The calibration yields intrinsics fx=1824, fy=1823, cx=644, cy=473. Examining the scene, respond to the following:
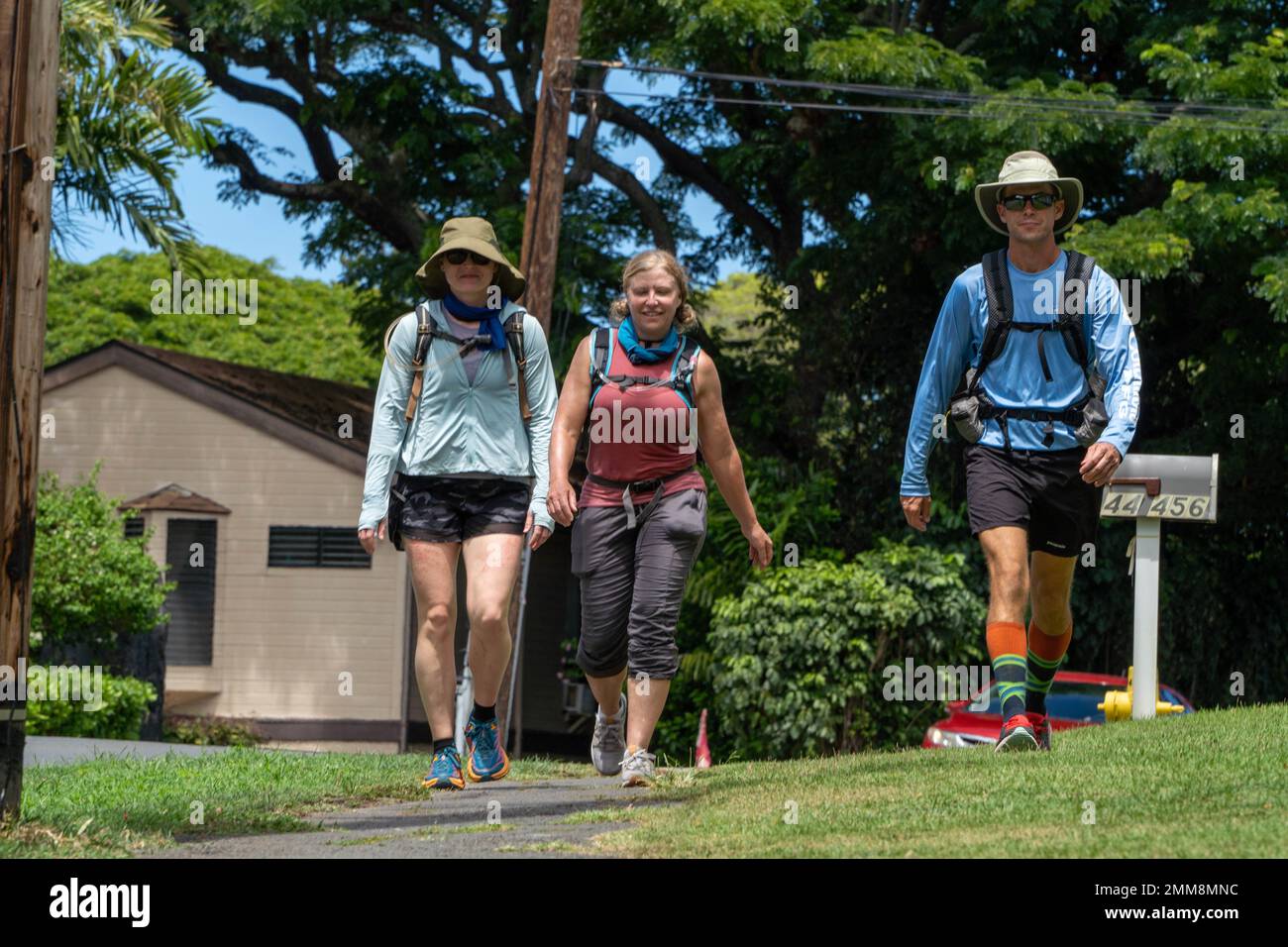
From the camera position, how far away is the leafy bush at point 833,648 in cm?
1923

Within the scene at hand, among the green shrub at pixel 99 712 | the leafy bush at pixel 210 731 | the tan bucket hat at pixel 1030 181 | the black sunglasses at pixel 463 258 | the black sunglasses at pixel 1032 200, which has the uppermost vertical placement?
the tan bucket hat at pixel 1030 181

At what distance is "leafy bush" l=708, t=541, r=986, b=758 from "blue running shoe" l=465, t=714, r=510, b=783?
1138 cm

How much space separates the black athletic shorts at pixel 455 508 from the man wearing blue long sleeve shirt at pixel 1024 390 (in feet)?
5.63

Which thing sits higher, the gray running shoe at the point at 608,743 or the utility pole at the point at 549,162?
the utility pole at the point at 549,162

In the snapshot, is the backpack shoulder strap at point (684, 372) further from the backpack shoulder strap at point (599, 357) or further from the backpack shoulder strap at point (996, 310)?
the backpack shoulder strap at point (996, 310)

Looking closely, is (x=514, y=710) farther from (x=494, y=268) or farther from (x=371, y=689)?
(x=494, y=268)

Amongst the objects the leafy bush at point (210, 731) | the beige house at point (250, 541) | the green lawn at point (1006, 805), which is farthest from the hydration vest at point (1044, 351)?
the beige house at point (250, 541)

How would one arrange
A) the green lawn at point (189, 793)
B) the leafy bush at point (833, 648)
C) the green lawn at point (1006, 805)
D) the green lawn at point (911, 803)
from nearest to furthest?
the green lawn at point (1006, 805) < the green lawn at point (911, 803) < the green lawn at point (189, 793) < the leafy bush at point (833, 648)

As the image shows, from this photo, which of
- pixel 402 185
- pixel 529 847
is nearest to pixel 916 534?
pixel 402 185

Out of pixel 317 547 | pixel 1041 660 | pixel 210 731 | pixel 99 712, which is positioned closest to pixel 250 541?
pixel 317 547

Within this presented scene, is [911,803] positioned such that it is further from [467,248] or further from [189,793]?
[189,793]

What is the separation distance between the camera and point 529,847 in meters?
5.84

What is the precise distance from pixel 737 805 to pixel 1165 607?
16.9 m

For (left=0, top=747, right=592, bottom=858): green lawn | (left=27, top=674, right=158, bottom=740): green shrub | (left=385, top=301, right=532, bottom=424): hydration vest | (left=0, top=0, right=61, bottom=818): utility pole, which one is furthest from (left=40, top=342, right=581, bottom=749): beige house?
(left=0, top=0, right=61, bottom=818): utility pole
